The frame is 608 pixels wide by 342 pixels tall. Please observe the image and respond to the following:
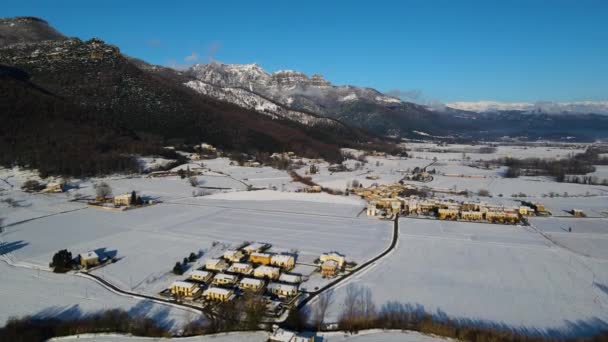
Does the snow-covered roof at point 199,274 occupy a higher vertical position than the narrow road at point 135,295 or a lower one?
higher

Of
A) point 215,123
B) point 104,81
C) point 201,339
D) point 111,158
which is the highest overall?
point 104,81

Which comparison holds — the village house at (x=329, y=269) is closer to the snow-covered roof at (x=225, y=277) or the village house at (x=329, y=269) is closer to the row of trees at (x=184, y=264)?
the snow-covered roof at (x=225, y=277)

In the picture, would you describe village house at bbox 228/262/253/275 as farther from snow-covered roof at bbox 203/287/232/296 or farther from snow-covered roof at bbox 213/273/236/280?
snow-covered roof at bbox 203/287/232/296

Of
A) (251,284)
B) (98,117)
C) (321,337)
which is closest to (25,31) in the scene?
(98,117)

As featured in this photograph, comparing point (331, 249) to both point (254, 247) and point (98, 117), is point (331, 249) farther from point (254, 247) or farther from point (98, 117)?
point (98, 117)

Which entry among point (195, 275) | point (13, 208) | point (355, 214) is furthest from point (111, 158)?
point (195, 275)

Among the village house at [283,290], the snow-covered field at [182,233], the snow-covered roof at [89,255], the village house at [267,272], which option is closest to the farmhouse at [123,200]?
the snow-covered field at [182,233]

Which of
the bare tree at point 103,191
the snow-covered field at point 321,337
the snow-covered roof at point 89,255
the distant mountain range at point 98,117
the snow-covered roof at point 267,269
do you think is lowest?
the snow-covered field at point 321,337

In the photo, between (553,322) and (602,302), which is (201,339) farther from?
(602,302)
